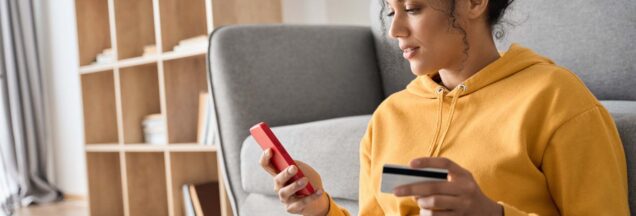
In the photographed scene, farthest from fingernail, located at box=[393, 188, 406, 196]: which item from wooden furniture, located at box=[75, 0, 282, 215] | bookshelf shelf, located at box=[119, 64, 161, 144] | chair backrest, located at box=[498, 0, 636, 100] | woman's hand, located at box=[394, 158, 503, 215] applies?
bookshelf shelf, located at box=[119, 64, 161, 144]

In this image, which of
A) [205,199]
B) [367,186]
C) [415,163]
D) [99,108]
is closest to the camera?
[415,163]

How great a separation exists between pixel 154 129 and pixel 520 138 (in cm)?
238

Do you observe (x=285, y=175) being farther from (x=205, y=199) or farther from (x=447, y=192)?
(x=205, y=199)

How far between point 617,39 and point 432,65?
21.6 inches

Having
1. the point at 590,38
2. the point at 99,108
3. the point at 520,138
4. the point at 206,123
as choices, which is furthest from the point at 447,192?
the point at 99,108

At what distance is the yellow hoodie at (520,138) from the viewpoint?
0.85 meters

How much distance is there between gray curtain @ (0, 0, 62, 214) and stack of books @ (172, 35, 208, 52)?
6.44 feet

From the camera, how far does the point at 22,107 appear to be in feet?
14.5

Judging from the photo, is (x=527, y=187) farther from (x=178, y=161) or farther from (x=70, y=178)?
(x=70, y=178)

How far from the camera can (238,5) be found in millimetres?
2645

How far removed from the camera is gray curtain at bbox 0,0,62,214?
4301 mm

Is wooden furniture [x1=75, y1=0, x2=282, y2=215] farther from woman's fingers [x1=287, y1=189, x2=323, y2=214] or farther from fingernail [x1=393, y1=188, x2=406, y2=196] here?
fingernail [x1=393, y1=188, x2=406, y2=196]

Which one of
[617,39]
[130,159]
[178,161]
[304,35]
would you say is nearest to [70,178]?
[130,159]

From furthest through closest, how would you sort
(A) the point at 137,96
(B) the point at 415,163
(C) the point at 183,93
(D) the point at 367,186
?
1. (A) the point at 137,96
2. (C) the point at 183,93
3. (D) the point at 367,186
4. (B) the point at 415,163
